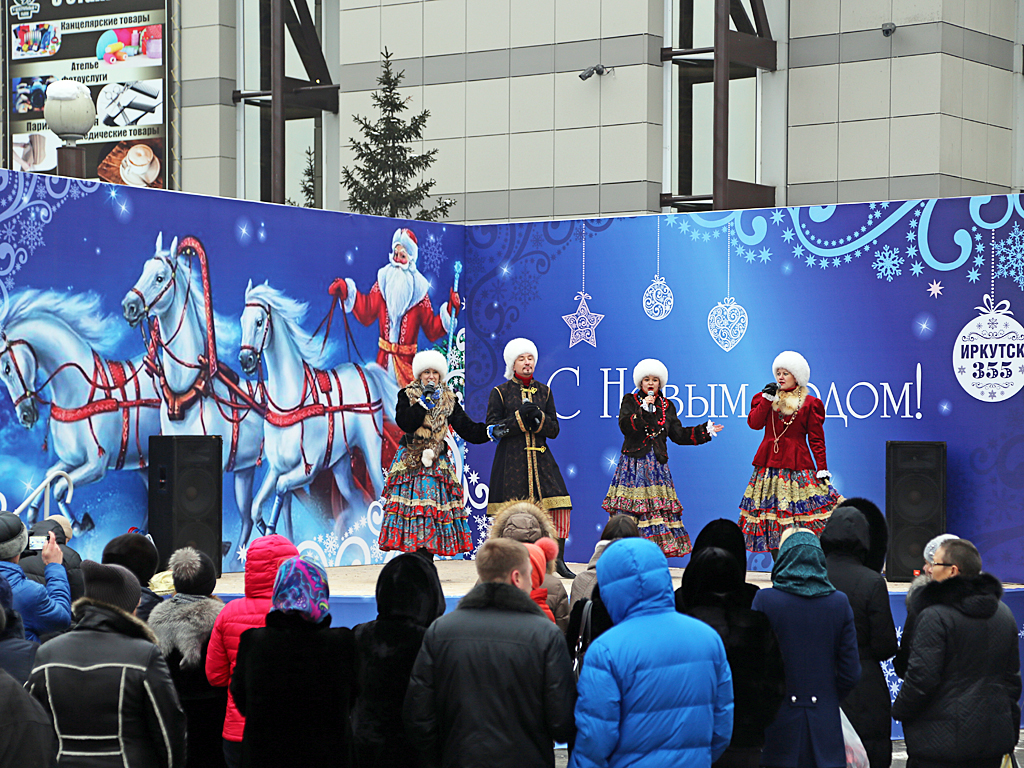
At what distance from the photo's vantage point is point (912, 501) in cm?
837

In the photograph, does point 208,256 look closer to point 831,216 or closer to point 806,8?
point 831,216

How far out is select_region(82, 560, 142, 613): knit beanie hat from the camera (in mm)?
3551

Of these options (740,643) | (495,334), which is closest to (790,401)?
(495,334)

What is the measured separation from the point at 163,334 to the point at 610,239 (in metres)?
3.12

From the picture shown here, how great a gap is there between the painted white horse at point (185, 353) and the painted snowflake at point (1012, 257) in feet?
15.0

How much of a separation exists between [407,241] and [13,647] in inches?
257

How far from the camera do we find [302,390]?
9367mm

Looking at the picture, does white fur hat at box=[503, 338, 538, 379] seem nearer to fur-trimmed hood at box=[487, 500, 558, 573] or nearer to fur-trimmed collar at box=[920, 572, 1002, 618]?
fur-trimmed hood at box=[487, 500, 558, 573]

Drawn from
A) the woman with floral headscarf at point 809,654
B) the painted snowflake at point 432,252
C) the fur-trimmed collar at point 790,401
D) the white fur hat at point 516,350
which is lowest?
the woman with floral headscarf at point 809,654

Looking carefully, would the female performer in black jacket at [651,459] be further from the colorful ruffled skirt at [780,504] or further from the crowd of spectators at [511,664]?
the crowd of spectators at [511,664]

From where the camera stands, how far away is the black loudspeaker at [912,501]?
829 cm

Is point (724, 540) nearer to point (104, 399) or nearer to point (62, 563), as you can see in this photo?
point (62, 563)

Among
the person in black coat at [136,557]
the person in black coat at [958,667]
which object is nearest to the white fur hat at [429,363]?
the person in black coat at [136,557]

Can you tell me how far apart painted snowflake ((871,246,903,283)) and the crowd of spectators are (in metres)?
4.65
